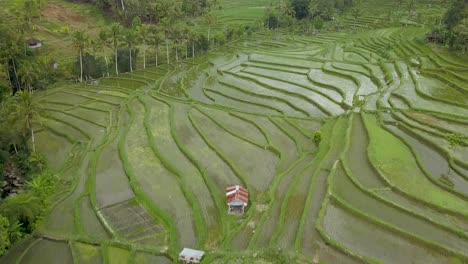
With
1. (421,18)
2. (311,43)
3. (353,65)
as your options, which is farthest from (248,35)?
(421,18)

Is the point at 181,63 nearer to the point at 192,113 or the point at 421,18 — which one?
the point at 192,113

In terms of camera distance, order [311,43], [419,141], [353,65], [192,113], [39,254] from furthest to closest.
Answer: [311,43] → [353,65] → [192,113] → [419,141] → [39,254]

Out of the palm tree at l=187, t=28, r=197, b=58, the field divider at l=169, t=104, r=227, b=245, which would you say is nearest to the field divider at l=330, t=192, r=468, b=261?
the field divider at l=169, t=104, r=227, b=245

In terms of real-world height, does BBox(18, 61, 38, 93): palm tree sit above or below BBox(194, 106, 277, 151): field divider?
above

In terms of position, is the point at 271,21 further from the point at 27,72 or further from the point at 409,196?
the point at 409,196

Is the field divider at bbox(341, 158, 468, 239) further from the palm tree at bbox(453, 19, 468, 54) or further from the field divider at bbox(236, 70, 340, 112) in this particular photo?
the palm tree at bbox(453, 19, 468, 54)

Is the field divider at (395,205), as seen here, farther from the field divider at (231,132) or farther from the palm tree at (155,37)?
the palm tree at (155,37)
